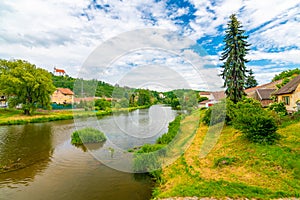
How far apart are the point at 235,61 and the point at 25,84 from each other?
31.9 meters

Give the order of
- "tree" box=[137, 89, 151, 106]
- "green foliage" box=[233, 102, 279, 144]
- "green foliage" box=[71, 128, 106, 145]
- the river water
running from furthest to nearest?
"tree" box=[137, 89, 151, 106], "green foliage" box=[71, 128, 106, 145], "green foliage" box=[233, 102, 279, 144], the river water

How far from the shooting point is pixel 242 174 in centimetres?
657

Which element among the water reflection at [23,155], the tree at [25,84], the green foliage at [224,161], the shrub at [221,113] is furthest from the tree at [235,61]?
the tree at [25,84]

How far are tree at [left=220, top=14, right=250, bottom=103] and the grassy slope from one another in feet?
30.3

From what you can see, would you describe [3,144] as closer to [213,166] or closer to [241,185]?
[213,166]

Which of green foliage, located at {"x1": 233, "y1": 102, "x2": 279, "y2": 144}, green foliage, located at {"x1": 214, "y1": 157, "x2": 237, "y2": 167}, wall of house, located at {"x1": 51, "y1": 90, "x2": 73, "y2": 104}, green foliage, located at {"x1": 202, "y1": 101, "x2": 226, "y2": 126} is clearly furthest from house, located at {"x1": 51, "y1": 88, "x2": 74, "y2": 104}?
green foliage, located at {"x1": 214, "y1": 157, "x2": 237, "y2": 167}

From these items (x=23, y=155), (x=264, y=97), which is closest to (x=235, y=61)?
(x=264, y=97)

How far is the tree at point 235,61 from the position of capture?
1822 cm

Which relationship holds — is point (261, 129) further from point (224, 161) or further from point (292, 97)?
point (292, 97)

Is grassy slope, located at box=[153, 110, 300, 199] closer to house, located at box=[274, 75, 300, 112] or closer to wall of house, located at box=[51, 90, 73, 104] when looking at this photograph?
house, located at box=[274, 75, 300, 112]

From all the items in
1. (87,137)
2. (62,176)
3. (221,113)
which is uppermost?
(221,113)

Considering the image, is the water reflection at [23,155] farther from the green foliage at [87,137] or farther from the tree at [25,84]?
the tree at [25,84]

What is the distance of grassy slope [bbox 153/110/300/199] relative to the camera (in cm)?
541

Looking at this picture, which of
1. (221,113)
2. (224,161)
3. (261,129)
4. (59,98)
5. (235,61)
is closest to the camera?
(224,161)
